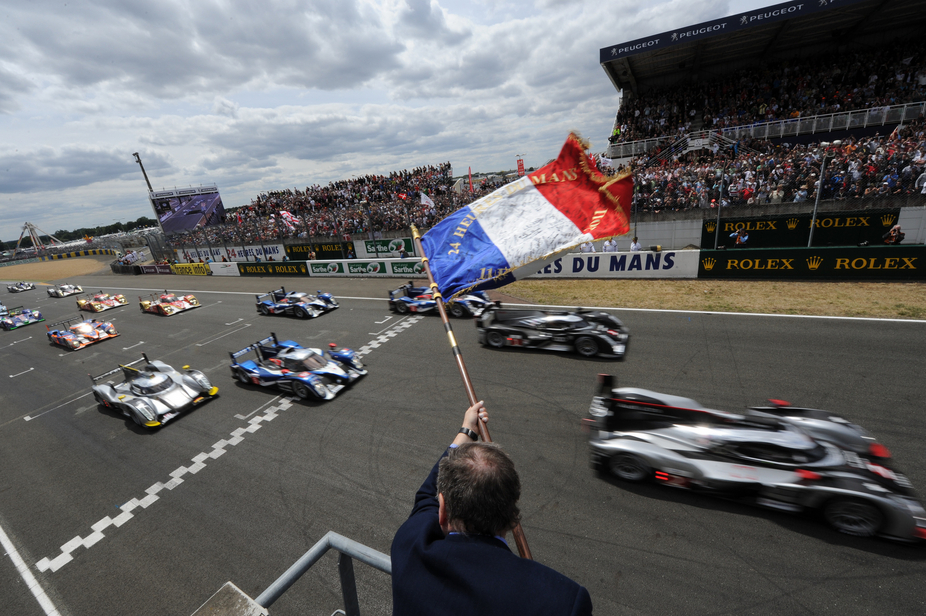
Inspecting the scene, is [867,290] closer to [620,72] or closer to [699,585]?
[699,585]

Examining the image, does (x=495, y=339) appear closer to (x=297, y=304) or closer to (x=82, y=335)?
(x=297, y=304)

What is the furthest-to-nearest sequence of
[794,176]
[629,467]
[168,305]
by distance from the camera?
[168,305]
[794,176]
[629,467]

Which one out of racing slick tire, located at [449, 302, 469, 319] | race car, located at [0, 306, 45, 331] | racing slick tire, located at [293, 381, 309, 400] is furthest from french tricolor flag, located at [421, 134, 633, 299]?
race car, located at [0, 306, 45, 331]

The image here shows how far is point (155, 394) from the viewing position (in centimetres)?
965

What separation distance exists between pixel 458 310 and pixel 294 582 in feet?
41.6

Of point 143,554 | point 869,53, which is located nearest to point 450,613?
point 143,554

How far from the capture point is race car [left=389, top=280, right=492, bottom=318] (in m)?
14.2

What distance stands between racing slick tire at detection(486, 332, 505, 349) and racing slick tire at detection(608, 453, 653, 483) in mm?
5439

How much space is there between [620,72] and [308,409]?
31.8 metres

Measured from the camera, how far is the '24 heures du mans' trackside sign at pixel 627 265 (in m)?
16.0

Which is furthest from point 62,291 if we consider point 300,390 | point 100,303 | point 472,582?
point 472,582

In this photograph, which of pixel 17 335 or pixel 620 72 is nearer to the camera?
pixel 17 335

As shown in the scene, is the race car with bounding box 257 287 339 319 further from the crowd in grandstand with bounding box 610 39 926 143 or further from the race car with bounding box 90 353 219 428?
the crowd in grandstand with bounding box 610 39 926 143

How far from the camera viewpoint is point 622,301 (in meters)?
14.4
